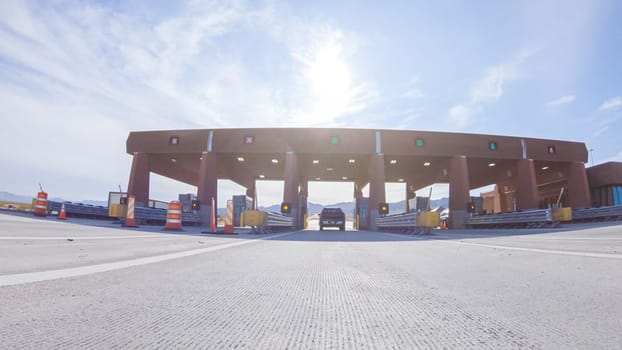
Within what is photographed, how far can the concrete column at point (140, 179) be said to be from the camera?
26.1 meters

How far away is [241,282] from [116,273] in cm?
120

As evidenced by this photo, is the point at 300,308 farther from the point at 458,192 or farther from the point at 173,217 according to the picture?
the point at 458,192

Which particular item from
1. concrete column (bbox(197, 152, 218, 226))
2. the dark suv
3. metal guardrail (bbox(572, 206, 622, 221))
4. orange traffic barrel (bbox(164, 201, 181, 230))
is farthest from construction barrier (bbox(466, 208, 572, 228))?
concrete column (bbox(197, 152, 218, 226))

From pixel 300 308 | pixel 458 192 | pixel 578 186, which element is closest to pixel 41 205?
pixel 300 308

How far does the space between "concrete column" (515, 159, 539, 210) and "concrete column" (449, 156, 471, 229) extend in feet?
16.4

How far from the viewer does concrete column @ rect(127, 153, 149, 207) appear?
85.6 feet

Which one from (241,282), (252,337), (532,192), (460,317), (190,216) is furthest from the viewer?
(532,192)

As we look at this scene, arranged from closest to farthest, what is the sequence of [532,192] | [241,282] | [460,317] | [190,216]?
[460,317], [241,282], [190,216], [532,192]

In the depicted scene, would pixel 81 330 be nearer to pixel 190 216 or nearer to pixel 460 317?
pixel 460 317

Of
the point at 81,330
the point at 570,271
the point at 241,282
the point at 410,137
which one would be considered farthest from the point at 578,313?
the point at 410,137

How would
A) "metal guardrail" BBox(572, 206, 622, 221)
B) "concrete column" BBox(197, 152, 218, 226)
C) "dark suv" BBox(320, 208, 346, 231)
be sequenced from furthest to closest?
"dark suv" BBox(320, 208, 346, 231) < "concrete column" BBox(197, 152, 218, 226) < "metal guardrail" BBox(572, 206, 622, 221)

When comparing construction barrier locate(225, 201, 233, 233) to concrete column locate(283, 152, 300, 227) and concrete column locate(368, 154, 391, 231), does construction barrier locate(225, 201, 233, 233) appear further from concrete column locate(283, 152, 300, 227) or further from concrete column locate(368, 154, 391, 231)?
concrete column locate(368, 154, 391, 231)

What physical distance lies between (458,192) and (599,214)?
A: 8790 mm

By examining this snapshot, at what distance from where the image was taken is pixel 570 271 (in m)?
3.14
